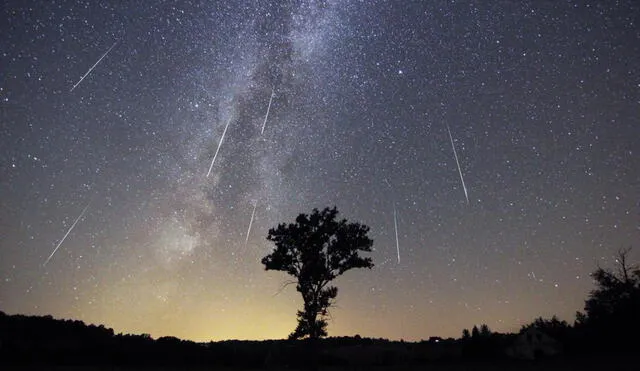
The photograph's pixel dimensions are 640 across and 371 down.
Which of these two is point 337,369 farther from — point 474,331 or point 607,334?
point 607,334

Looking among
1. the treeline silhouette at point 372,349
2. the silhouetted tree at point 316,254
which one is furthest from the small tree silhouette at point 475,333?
the silhouetted tree at point 316,254

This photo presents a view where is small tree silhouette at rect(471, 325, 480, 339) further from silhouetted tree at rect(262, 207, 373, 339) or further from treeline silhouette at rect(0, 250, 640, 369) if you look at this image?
silhouetted tree at rect(262, 207, 373, 339)

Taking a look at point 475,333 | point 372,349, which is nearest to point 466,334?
point 475,333

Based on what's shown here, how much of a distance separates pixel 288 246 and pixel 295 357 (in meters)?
12.9

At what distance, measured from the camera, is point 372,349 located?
23578 mm

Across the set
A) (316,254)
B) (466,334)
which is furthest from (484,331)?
(316,254)

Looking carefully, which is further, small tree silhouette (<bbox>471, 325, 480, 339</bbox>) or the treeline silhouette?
small tree silhouette (<bbox>471, 325, 480, 339</bbox>)

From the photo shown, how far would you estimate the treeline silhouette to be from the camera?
63.7ft

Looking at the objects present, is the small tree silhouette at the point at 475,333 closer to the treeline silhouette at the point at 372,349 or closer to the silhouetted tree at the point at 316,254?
the treeline silhouette at the point at 372,349

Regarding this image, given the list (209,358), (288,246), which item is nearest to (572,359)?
(209,358)

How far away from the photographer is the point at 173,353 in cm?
2222

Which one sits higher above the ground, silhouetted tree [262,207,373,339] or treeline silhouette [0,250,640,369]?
silhouetted tree [262,207,373,339]

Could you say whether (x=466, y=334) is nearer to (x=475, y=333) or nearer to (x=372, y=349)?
(x=475, y=333)

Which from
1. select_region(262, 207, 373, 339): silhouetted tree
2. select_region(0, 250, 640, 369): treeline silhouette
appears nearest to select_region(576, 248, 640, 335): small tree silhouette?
select_region(0, 250, 640, 369): treeline silhouette
